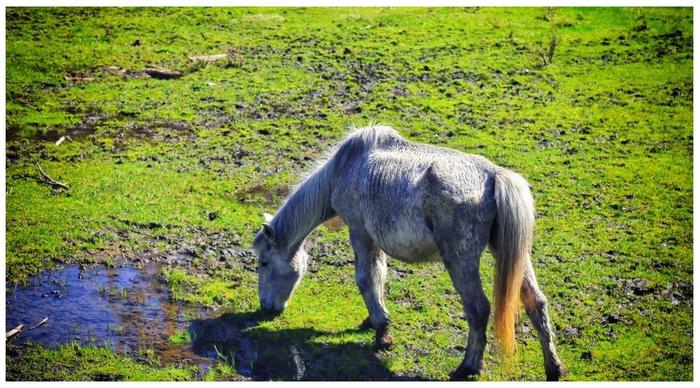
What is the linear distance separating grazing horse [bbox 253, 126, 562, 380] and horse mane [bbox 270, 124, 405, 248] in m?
0.01

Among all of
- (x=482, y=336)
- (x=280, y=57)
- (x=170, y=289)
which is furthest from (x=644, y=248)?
(x=280, y=57)

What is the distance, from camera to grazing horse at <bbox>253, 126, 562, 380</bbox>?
719 centimetres

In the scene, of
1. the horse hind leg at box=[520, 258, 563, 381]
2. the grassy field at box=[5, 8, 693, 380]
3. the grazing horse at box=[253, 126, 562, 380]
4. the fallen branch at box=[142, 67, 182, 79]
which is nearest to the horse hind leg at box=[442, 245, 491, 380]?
the grazing horse at box=[253, 126, 562, 380]

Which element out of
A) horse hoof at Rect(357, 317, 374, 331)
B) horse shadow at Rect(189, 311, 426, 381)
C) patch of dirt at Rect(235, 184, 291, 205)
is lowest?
horse shadow at Rect(189, 311, 426, 381)

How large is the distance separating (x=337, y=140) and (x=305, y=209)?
4992 millimetres

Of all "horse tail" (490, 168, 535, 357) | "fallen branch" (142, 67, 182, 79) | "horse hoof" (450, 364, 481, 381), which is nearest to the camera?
"horse tail" (490, 168, 535, 357)

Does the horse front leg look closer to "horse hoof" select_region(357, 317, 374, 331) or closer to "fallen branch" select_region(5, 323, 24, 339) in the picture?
"horse hoof" select_region(357, 317, 374, 331)

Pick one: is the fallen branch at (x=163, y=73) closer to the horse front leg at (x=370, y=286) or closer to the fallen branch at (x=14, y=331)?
the fallen branch at (x=14, y=331)

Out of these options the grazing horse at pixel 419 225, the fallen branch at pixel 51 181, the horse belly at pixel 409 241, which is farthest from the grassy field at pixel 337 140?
the horse belly at pixel 409 241

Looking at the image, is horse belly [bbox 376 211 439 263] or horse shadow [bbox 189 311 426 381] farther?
horse shadow [bbox 189 311 426 381]
